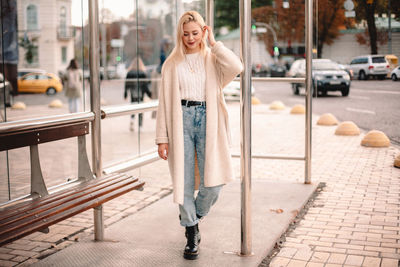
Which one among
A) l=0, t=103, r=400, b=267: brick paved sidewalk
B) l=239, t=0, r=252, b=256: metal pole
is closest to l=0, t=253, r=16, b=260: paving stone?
l=0, t=103, r=400, b=267: brick paved sidewalk

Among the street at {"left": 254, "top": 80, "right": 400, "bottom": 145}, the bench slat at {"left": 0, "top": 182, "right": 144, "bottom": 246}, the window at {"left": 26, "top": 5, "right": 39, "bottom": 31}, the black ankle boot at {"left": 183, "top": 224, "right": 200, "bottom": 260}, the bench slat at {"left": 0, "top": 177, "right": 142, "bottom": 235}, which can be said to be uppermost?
the window at {"left": 26, "top": 5, "right": 39, "bottom": 31}

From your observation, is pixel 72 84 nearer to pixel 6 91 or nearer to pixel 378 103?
pixel 6 91

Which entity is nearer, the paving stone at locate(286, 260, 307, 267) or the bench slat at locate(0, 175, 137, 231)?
the bench slat at locate(0, 175, 137, 231)

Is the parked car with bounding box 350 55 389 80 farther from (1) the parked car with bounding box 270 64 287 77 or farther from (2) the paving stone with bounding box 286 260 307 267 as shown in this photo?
(2) the paving stone with bounding box 286 260 307 267

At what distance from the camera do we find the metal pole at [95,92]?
14.7ft

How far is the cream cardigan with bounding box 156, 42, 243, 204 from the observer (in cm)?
409

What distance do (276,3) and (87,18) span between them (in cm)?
359

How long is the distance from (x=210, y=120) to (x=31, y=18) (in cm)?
283

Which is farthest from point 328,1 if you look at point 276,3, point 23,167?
point 23,167

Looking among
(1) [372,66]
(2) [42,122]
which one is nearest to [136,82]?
(1) [372,66]

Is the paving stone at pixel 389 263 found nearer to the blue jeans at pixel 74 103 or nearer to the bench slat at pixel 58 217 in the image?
the bench slat at pixel 58 217

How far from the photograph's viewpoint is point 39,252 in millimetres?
4582

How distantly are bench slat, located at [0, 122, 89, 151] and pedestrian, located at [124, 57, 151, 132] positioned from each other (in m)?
3.37

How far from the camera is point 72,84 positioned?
266 inches
